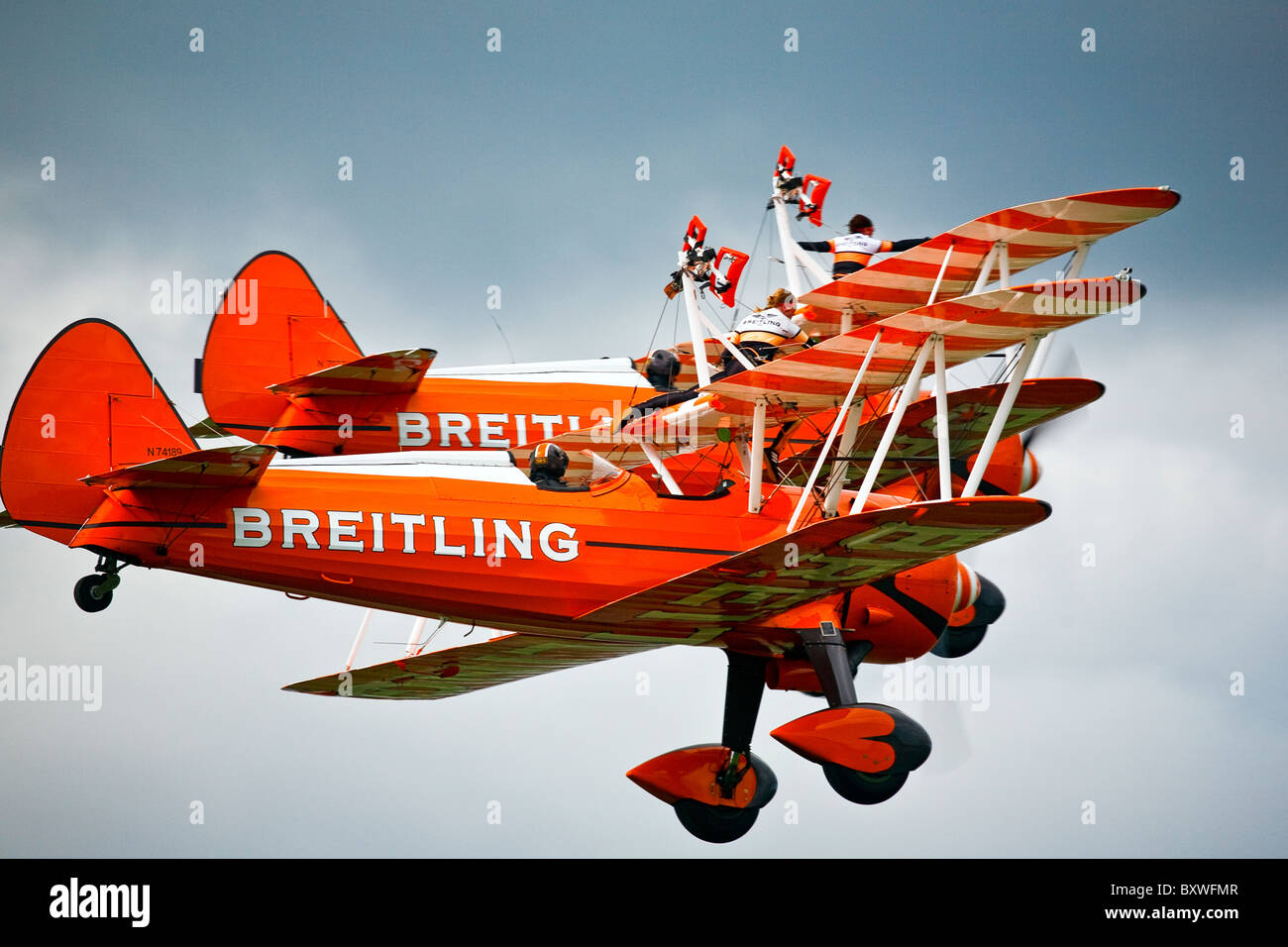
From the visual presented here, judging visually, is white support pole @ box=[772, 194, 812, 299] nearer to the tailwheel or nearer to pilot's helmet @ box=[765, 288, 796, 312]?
pilot's helmet @ box=[765, 288, 796, 312]

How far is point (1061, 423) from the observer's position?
19594 millimetres

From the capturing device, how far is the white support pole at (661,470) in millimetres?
17031

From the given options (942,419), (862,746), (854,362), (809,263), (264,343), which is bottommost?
(862,746)

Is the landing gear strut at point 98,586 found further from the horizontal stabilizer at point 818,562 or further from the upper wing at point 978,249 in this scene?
the upper wing at point 978,249

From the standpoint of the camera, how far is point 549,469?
16.6m

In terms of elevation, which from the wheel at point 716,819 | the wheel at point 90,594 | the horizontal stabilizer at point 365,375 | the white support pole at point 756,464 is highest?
the horizontal stabilizer at point 365,375

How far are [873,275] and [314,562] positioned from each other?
7335mm

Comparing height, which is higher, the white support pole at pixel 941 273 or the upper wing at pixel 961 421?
the white support pole at pixel 941 273

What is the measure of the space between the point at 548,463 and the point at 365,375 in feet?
14.1

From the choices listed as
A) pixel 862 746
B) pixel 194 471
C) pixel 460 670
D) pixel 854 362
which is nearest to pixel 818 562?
pixel 862 746

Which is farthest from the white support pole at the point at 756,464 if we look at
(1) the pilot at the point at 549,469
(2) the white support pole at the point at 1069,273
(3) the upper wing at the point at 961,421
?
(2) the white support pole at the point at 1069,273

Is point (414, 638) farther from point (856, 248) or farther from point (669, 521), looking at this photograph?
point (856, 248)

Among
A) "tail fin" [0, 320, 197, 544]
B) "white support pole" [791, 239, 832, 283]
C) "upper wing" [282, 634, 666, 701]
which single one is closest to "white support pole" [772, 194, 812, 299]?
"white support pole" [791, 239, 832, 283]

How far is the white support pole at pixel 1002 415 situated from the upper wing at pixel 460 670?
4730mm
